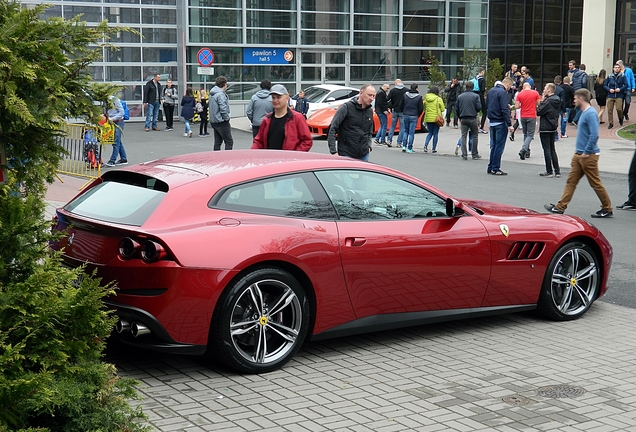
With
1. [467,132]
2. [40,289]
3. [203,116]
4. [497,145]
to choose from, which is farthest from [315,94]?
[40,289]

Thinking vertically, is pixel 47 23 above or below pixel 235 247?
above

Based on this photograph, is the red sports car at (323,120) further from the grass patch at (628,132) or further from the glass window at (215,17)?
the glass window at (215,17)

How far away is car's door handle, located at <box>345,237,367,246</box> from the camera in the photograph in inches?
245

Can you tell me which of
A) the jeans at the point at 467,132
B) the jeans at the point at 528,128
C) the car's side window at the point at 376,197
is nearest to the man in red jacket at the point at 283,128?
the car's side window at the point at 376,197

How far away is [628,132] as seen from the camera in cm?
2698

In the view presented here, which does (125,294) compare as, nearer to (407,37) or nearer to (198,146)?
(198,146)

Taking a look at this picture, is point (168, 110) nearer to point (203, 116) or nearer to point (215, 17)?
point (203, 116)

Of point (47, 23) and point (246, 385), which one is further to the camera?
point (246, 385)

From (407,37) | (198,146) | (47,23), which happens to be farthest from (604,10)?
(47,23)

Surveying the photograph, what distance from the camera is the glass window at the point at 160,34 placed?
3766 centimetres

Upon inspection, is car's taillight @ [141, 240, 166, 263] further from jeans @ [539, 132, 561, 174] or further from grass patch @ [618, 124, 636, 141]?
grass patch @ [618, 124, 636, 141]

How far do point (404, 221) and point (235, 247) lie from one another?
1493 millimetres

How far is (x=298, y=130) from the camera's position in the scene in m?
10.8

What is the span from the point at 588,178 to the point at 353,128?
3691mm
